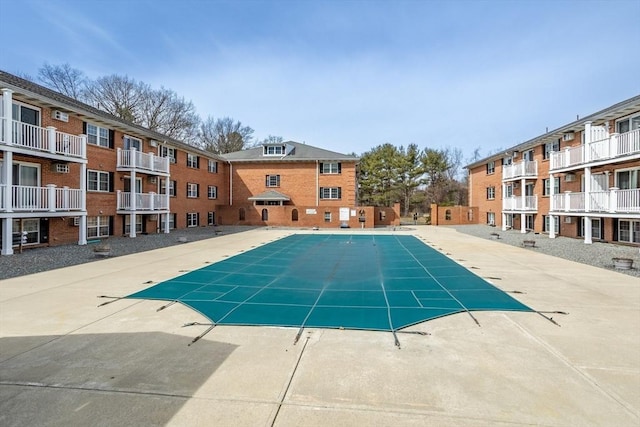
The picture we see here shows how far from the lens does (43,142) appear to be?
14328mm

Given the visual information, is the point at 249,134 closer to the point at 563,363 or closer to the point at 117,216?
the point at 117,216

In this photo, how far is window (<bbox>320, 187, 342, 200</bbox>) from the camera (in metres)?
33.6

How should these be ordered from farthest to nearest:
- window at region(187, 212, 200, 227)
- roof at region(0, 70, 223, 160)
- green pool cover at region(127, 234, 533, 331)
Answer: window at region(187, 212, 200, 227)
roof at region(0, 70, 223, 160)
green pool cover at region(127, 234, 533, 331)

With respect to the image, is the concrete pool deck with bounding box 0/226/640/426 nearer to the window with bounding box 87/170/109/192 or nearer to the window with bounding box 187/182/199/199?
the window with bounding box 87/170/109/192

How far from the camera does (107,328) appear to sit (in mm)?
5359

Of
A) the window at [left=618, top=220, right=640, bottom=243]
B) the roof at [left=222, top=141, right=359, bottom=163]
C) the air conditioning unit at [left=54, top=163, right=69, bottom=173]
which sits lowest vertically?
the window at [left=618, top=220, right=640, bottom=243]

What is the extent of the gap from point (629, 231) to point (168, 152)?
92.2 ft

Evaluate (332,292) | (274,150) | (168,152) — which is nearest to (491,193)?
(274,150)

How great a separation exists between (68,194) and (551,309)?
18093mm

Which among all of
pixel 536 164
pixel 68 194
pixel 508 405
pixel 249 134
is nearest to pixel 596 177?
pixel 536 164

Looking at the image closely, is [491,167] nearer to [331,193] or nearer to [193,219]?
[331,193]

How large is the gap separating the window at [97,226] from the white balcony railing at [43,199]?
2535mm

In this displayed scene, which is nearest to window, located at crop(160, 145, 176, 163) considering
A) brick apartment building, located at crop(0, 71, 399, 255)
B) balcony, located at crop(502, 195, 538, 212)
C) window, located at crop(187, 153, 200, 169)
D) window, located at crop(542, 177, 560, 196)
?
brick apartment building, located at crop(0, 71, 399, 255)

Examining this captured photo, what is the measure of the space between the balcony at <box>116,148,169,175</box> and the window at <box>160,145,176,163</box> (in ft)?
5.55
